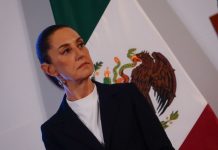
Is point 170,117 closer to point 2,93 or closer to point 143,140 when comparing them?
point 143,140

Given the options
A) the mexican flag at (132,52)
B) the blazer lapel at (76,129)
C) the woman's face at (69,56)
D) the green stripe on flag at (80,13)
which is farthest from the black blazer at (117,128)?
the green stripe on flag at (80,13)

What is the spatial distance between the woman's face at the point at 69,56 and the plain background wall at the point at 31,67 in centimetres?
70

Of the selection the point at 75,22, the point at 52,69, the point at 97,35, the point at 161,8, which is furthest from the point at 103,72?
the point at 52,69

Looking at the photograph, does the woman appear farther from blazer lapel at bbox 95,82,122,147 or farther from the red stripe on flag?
the red stripe on flag

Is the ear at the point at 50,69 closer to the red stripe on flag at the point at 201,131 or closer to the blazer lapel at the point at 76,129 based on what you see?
the blazer lapel at the point at 76,129

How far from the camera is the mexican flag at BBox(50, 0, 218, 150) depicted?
159 centimetres

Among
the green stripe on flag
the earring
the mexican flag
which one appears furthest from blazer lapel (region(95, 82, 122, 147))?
the green stripe on flag

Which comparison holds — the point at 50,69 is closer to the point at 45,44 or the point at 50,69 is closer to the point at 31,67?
the point at 45,44

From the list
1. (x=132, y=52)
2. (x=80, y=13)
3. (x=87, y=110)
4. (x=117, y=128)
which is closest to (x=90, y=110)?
(x=87, y=110)

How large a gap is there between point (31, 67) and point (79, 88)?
777 millimetres

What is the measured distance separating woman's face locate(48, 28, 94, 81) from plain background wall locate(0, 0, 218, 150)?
2.31ft

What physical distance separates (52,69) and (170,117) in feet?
2.52

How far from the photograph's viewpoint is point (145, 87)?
1.65 meters

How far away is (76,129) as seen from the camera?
102 cm
